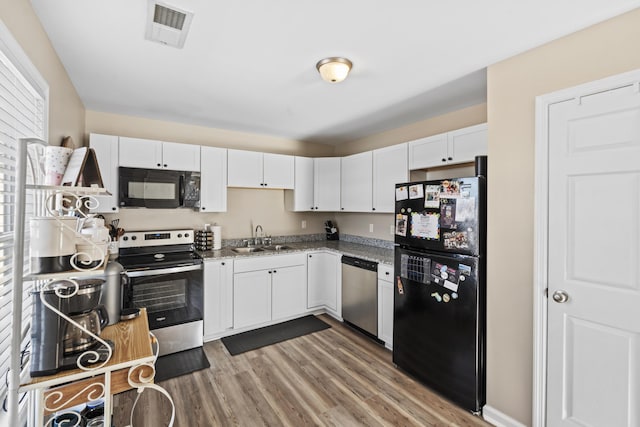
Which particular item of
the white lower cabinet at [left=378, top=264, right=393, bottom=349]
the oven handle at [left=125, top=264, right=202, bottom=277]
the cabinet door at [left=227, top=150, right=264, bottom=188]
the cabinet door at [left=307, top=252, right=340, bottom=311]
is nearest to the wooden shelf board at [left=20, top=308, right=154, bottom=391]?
the oven handle at [left=125, top=264, right=202, bottom=277]

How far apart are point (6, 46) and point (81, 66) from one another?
1006 millimetres

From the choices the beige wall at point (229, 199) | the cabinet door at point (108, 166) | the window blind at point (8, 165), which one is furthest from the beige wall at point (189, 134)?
the window blind at point (8, 165)

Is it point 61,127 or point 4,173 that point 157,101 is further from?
point 4,173

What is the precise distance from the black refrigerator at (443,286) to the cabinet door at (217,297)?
1797 mm

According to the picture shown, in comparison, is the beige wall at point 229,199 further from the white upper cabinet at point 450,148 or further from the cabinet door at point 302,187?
the white upper cabinet at point 450,148

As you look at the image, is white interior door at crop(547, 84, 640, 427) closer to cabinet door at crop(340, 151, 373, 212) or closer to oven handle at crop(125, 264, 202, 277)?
cabinet door at crop(340, 151, 373, 212)

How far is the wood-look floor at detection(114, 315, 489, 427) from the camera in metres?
2.06

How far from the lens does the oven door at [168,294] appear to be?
277 cm

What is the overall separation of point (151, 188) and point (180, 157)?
0.46 m

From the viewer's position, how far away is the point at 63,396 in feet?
3.88

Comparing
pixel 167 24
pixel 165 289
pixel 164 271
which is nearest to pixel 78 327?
pixel 167 24

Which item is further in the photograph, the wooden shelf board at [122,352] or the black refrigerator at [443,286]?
the black refrigerator at [443,286]

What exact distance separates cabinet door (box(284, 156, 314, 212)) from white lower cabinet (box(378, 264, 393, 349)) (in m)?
1.55

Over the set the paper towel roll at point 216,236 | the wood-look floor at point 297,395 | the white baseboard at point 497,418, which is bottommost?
the wood-look floor at point 297,395
